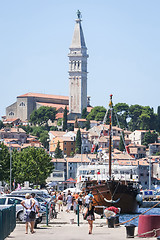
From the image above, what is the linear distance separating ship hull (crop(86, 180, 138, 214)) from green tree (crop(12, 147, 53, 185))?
40632 mm

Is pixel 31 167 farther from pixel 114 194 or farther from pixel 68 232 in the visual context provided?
pixel 68 232

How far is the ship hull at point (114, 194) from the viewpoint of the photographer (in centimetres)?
6141

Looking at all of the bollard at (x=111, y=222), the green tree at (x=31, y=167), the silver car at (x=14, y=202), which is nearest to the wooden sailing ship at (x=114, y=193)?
the silver car at (x=14, y=202)

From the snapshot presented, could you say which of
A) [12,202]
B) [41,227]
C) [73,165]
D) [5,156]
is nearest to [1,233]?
[41,227]

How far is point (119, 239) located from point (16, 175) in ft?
253

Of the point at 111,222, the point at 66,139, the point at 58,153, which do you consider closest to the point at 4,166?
the point at 111,222

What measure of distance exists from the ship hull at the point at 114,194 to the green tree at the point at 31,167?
133ft

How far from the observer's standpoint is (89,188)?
6253 centimetres

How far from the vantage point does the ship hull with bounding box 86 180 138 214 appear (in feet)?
201

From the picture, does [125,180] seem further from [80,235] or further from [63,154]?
[63,154]

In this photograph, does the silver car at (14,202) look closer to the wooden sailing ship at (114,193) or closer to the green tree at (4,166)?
the wooden sailing ship at (114,193)

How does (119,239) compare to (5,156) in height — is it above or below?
below

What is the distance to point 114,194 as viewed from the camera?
62031mm

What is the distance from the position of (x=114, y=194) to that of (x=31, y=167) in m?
44.5
